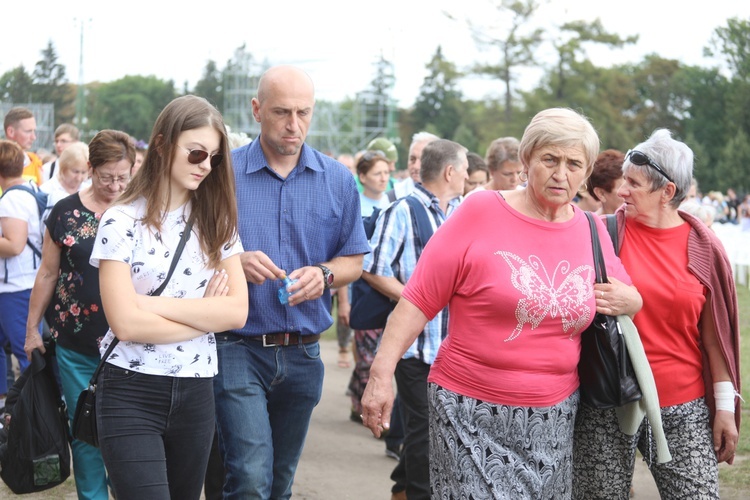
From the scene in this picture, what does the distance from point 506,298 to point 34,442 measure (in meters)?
2.52

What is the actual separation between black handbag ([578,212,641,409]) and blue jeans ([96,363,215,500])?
1485 mm

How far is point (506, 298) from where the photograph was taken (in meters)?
3.41

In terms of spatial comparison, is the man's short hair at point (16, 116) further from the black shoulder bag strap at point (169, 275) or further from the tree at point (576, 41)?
the tree at point (576, 41)

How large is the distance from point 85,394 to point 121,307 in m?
0.42

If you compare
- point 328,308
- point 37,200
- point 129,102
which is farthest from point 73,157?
point 129,102

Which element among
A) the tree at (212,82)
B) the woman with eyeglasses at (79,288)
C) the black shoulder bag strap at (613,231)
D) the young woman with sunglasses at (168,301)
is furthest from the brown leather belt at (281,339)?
the tree at (212,82)

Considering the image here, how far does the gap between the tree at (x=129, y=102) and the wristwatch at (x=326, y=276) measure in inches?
1141

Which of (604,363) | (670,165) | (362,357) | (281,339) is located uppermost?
(670,165)

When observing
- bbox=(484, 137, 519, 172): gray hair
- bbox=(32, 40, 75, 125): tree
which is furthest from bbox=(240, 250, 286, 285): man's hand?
bbox=(32, 40, 75, 125): tree

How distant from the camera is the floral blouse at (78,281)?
476cm

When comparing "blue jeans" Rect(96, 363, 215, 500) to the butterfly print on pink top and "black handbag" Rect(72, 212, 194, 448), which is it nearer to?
"black handbag" Rect(72, 212, 194, 448)

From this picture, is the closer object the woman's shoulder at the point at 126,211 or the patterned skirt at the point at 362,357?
the woman's shoulder at the point at 126,211

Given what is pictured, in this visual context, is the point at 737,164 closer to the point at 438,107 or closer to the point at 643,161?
the point at 438,107

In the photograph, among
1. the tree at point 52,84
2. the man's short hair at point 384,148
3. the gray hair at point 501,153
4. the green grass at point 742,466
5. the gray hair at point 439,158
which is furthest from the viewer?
the tree at point 52,84
